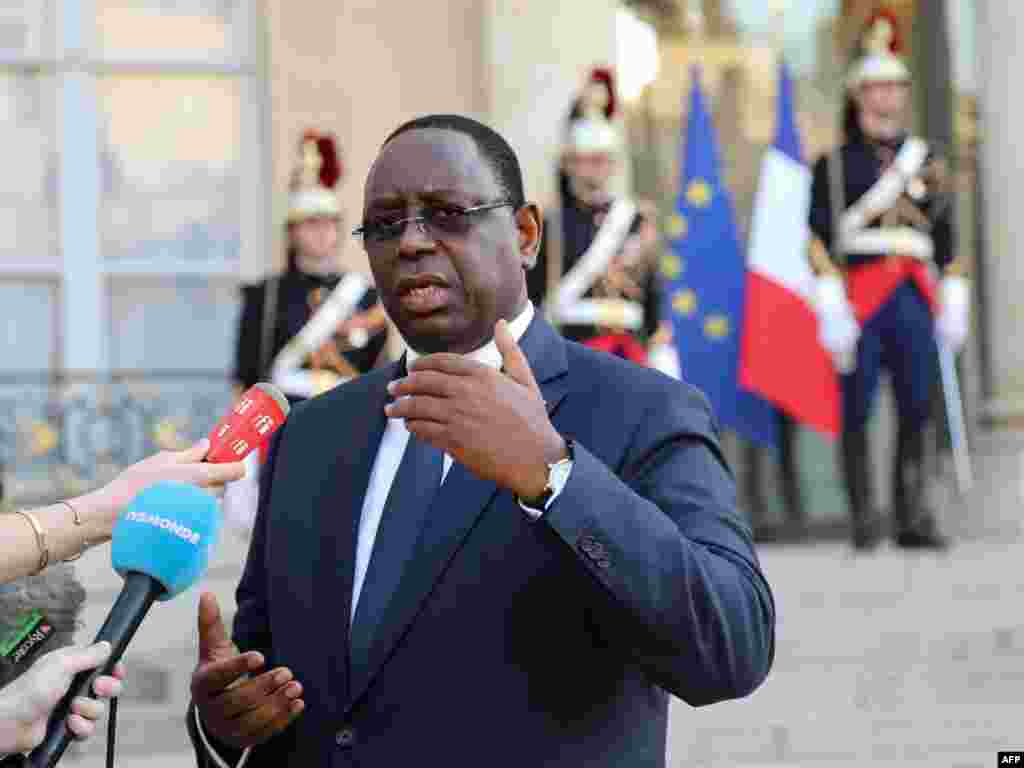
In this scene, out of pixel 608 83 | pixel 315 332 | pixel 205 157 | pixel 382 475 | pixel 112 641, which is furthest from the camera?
pixel 205 157

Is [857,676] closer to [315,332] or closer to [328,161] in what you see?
[315,332]

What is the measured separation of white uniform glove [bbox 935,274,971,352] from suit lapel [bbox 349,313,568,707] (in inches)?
269

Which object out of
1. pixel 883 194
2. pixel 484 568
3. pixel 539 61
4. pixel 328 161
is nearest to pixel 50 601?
pixel 484 568

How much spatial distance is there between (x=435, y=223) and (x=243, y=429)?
347 millimetres

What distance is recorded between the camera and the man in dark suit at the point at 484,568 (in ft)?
8.29

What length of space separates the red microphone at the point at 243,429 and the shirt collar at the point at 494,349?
201mm

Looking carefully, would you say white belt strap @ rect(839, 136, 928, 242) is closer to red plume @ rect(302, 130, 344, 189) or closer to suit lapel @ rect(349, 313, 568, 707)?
red plume @ rect(302, 130, 344, 189)

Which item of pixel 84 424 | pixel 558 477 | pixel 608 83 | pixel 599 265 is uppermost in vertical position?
pixel 608 83

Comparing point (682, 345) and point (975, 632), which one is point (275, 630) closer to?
point (975, 632)

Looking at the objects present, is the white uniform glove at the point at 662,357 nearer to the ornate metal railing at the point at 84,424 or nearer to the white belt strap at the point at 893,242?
the white belt strap at the point at 893,242

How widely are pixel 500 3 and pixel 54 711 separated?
8709 millimetres

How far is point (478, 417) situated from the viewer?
2.43 meters

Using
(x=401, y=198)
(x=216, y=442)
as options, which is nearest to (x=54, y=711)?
(x=216, y=442)

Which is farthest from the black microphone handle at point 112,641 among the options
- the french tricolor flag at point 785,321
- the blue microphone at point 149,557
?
the french tricolor flag at point 785,321
